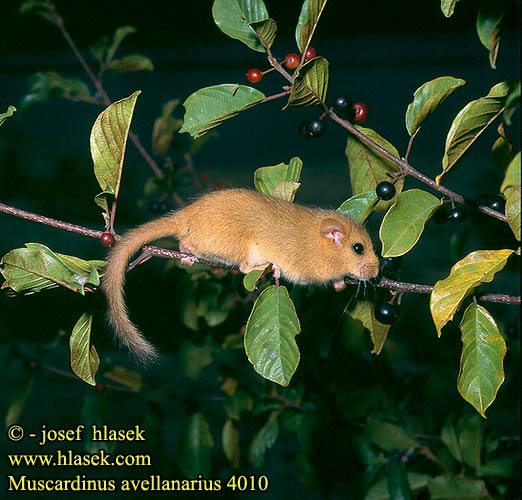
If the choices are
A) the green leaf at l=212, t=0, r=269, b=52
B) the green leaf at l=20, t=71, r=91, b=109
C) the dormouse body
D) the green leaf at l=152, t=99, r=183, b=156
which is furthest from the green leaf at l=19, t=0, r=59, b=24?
the green leaf at l=212, t=0, r=269, b=52

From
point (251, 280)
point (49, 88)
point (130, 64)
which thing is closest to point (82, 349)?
point (251, 280)

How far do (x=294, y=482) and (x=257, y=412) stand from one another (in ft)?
4.28

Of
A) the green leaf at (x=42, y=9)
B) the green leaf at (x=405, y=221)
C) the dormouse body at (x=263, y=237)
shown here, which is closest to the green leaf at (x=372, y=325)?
the dormouse body at (x=263, y=237)

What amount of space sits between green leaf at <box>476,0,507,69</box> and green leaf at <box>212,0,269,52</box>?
0.44m

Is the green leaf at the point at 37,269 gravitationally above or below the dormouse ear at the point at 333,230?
below

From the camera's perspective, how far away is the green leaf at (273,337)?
1.32 meters

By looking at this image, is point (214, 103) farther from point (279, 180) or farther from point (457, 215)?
point (457, 215)

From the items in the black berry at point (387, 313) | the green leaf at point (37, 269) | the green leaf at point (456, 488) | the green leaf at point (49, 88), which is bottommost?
the green leaf at point (456, 488)

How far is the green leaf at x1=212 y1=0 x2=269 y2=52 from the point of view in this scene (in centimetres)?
135

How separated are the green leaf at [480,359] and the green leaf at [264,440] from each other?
42.0 inches

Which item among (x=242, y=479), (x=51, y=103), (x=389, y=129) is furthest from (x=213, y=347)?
(x=51, y=103)

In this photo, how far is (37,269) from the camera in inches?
45.8

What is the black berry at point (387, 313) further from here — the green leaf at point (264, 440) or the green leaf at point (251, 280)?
the green leaf at point (264, 440)

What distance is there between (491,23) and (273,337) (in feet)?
2.40
